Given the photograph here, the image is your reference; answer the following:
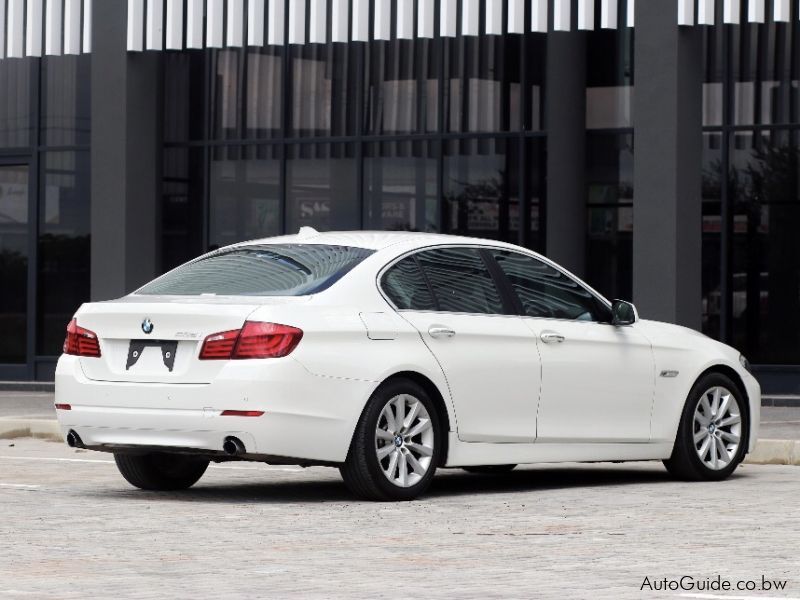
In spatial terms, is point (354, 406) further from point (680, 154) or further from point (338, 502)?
point (680, 154)

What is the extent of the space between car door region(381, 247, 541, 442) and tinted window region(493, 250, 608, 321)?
0.18 meters

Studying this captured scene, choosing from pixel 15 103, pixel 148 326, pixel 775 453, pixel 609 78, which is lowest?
pixel 775 453

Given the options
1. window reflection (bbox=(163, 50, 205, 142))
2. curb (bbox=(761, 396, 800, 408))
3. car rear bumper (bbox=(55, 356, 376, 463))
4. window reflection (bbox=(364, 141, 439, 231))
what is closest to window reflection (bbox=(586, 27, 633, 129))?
window reflection (bbox=(364, 141, 439, 231))

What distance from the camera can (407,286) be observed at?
10586 mm

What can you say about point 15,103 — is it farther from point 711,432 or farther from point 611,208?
point 711,432

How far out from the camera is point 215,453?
9.79 meters

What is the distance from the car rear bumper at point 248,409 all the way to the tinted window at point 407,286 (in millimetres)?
707

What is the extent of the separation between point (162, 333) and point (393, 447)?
55.5 inches

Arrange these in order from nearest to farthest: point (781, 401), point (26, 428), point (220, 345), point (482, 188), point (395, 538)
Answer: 1. point (395, 538)
2. point (220, 345)
3. point (26, 428)
4. point (781, 401)
5. point (482, 188)

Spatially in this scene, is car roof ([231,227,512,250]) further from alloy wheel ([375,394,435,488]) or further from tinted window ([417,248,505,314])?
alloy wheel ([375,394,435,488])

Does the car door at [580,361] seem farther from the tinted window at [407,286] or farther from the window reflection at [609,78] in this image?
the window reflection at [609,78]

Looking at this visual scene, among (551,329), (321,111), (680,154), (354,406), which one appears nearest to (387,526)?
(354,406)

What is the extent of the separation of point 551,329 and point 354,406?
5.66ft

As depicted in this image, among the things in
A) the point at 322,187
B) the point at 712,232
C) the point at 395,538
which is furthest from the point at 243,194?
the point at 395,538
